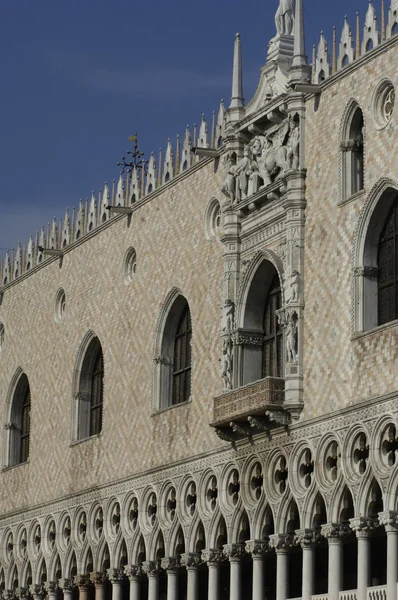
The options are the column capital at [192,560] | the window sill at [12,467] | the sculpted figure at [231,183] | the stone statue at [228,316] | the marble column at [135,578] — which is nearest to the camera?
the stone statue at [228,316]

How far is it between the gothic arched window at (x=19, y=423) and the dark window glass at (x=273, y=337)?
11.5 m

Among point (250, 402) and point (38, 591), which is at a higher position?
point (250, 402)

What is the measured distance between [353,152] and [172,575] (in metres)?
9.00

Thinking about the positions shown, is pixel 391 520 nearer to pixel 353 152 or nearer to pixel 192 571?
pixel 353 152

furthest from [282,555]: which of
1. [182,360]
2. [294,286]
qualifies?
[182,360]

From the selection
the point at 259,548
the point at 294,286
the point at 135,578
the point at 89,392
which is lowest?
the point at 259,548

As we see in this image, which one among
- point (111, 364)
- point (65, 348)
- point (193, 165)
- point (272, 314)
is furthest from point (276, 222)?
point (65, 348)

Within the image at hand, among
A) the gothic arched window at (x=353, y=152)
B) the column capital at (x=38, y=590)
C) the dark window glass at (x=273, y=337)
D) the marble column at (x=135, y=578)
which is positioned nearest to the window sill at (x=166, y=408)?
the dark window glass at (x=273, y=337)

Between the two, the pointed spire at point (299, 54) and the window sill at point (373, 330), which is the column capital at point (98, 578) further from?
the pointed spire at point (299, 54)

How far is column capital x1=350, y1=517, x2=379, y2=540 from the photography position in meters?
26.0

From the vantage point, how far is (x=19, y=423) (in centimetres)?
4106

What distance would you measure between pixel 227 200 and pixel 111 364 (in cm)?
581

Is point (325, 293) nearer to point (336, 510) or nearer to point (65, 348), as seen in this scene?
point (336, 510)

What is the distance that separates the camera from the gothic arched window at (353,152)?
2777 cm
